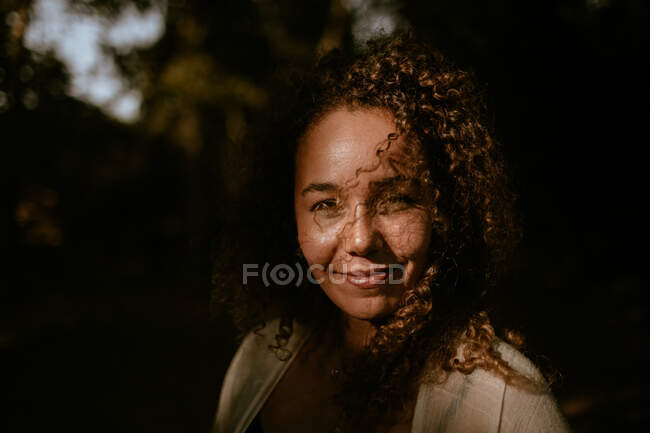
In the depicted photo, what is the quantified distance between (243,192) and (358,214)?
1.00m

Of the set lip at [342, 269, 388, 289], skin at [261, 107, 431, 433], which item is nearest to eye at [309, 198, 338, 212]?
skin at [261, 107, 431, 433]

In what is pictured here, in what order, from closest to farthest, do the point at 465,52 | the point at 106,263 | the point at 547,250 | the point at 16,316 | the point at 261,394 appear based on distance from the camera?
1. the point at 261,394
2. the point at 465,52
3. the point at 547,250
4. the point at 16,316
5. the point at 106,263

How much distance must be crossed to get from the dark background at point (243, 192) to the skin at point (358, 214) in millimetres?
652

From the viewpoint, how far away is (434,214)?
146 cm

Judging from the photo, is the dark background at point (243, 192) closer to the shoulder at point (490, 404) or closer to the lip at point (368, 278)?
the shoulder at point (490, 404)

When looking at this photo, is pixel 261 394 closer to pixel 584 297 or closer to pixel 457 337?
pixel 457 337

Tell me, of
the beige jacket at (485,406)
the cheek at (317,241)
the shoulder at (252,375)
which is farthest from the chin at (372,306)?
the shoulder at (252,375)

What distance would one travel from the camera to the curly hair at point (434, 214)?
4.79 ft

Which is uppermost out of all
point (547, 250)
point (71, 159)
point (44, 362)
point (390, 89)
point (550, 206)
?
point (71, 159)

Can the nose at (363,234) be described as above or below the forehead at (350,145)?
below

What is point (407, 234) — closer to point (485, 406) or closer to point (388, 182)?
point (388, 182)

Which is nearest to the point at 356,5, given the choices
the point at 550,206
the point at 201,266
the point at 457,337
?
the point at 550,206

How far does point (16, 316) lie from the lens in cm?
668

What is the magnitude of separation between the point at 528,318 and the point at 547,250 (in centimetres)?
64
